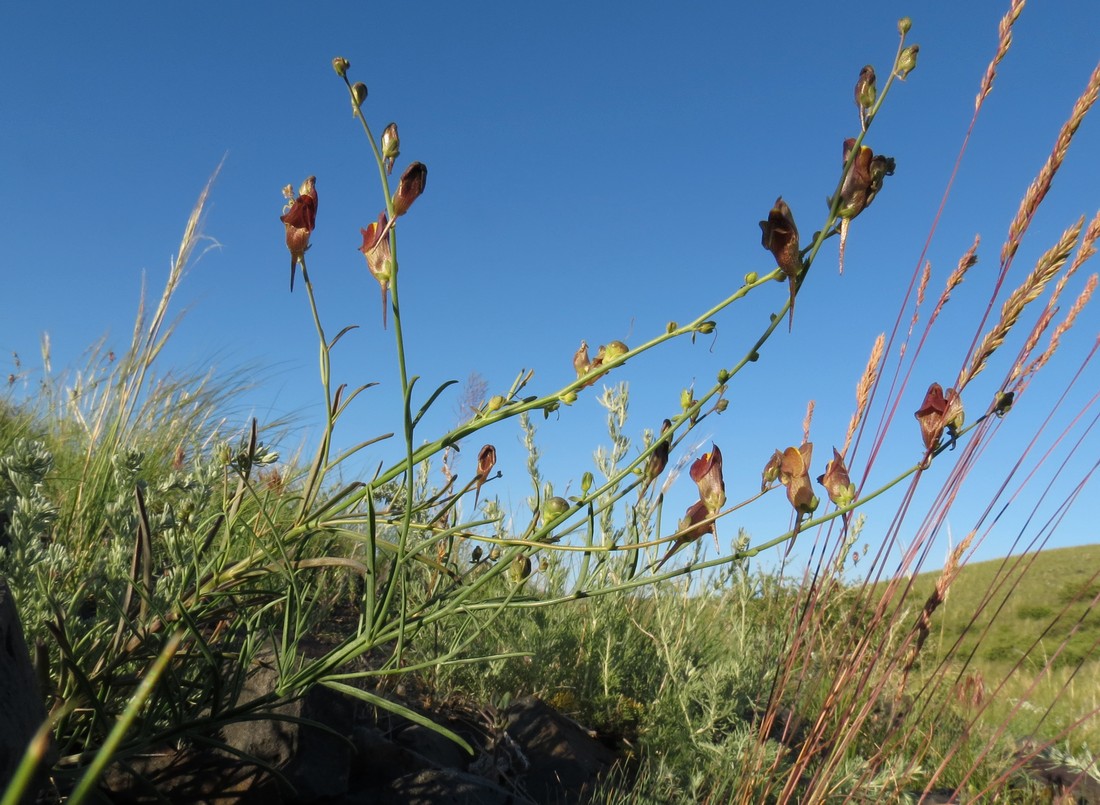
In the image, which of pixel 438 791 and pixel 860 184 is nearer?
pixel 860 184

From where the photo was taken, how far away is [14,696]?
3.57ft

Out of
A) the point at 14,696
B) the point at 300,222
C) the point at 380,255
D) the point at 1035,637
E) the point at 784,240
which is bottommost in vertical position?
the point at 1035,637

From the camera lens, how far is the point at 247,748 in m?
1.62

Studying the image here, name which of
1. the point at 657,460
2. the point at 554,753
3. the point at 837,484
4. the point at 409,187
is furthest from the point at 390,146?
the point at 554,753

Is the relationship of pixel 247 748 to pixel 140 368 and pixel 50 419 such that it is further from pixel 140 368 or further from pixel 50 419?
pixel 50 419

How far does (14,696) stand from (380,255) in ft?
2.43

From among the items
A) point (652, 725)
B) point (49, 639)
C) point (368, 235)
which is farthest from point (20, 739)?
point (652, 725)

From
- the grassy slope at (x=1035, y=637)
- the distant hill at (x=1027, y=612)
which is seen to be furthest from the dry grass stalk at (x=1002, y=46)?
the distant hill at (x=1027, y=612)

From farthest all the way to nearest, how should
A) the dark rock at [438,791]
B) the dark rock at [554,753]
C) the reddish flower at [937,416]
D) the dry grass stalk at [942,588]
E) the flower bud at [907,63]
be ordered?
the dark rock at [554,753]
the dry grass stalk at [942,588]
the dark rock at [438,791]
the reddish flower at [937,416]
the flower bud at [907,63]

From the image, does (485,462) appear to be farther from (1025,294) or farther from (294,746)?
(1025,294)

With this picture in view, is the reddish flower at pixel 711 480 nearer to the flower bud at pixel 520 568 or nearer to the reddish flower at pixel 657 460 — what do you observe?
the reddish flower at pixel 657 460

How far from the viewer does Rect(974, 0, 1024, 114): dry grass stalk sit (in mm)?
1495

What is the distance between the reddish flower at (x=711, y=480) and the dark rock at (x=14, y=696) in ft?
3.02

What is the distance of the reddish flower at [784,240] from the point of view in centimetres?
103
